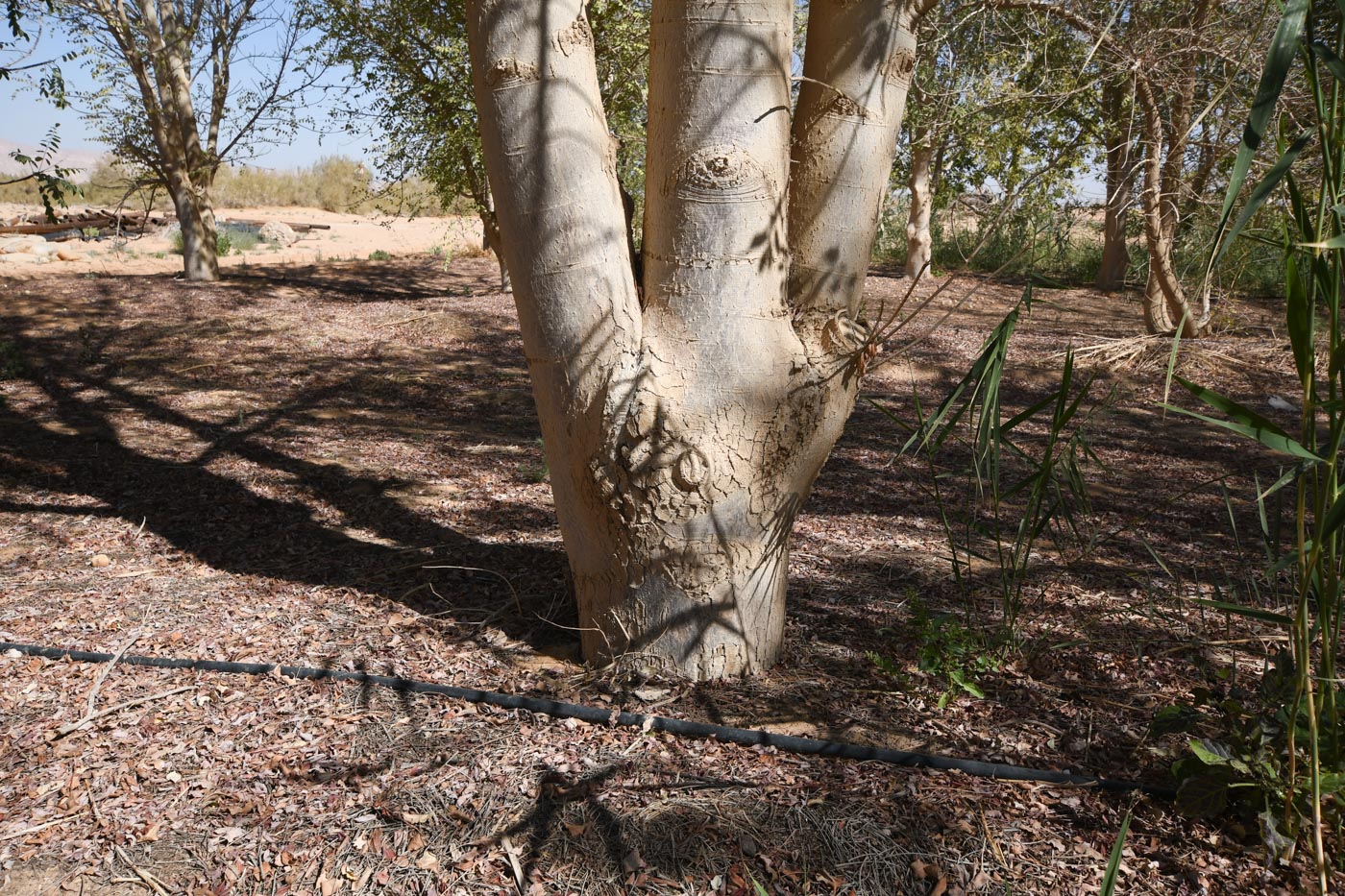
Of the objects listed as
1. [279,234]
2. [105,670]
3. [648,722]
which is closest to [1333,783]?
[648,722]

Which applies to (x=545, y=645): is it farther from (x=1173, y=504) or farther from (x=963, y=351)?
(x=963, y=351)

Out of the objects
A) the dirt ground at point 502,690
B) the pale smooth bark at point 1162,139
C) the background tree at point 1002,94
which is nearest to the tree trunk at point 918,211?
the background tree at point 1002,94

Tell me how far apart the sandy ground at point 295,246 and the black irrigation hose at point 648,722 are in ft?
22.5

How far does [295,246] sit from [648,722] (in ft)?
52.3

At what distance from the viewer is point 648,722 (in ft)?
7.45

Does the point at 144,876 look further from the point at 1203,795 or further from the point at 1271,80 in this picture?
the point at 1271,80

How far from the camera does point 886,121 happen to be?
7.47 ft

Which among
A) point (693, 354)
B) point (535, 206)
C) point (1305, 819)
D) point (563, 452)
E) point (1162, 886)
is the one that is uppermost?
point (535, 206)

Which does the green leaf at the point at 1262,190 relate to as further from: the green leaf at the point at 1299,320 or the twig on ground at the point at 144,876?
the twig on ground at the point at 144,876

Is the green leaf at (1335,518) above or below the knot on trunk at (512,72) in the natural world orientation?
below

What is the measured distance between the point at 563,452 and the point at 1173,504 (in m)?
3.23

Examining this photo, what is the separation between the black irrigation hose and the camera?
204 cm

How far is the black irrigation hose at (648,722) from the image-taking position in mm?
2037

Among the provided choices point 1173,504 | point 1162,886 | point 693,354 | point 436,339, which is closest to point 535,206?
point 693,354
